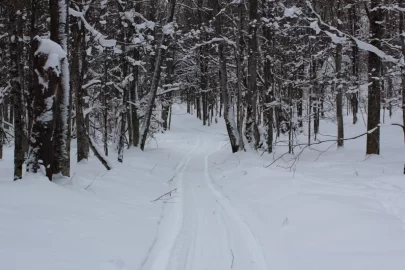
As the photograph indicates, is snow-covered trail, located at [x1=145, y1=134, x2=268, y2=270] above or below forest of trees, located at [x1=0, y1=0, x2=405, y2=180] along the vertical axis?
below

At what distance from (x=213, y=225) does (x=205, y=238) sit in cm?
84

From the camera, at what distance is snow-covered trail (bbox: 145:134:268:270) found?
17.4 ft

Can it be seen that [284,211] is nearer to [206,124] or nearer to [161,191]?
[161,191]

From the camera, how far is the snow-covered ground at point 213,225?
4832 millimetres

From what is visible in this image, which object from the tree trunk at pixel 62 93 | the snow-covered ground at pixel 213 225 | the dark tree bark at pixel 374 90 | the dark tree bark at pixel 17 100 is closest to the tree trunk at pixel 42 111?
the tree trunk at pixel 62 93

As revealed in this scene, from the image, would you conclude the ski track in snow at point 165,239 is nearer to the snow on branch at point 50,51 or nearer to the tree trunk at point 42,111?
the tree trunk at point 42,111

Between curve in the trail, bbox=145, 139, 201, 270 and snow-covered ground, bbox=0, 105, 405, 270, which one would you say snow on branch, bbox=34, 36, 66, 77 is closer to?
snow-covered ground, bbox=0, 105, 405, 270

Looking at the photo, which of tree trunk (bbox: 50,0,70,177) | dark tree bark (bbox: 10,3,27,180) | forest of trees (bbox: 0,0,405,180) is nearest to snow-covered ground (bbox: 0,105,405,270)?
tree trunk (bbox: 50,0,70,177)

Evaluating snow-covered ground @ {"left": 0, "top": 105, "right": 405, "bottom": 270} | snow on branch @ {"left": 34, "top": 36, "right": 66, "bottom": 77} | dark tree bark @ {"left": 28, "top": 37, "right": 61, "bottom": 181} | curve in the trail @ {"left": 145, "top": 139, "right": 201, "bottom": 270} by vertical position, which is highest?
snow on branch @ {"left": 34, "top": 36, "right": 66, "bottom": 77}

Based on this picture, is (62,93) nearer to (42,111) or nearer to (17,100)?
(42,111)

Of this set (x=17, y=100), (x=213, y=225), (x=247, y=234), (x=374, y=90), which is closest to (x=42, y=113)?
(x=17, y=100)

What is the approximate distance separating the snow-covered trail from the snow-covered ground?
17 mm

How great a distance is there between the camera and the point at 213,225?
7.22 meters

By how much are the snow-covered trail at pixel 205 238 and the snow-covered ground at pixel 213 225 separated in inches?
0.7
